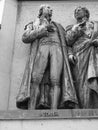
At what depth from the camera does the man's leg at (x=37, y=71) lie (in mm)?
5989

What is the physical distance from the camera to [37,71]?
20.4 ft

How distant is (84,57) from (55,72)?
0.72 m

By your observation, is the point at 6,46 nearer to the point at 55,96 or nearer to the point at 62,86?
the point at 62,86

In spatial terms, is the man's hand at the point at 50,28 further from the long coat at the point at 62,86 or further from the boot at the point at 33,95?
the boot at the point at 33,95

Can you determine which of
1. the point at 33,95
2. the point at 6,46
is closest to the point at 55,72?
the point at 33,95

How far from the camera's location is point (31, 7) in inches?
323

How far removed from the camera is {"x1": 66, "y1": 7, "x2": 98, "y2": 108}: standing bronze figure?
20.0 ft

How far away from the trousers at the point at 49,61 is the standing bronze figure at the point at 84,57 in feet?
0.96
